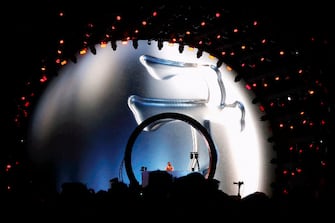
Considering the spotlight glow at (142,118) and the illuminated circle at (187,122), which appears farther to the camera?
the illuminated circle at (187,122)

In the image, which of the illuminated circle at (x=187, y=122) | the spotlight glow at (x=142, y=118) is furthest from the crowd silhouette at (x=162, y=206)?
the illuminated circle at (x=187, y=122)

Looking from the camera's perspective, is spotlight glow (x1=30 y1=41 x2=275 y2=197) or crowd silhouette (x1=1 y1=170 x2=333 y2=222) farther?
spotlight glow (x1=30 y1=41 x2=275 y2=197)

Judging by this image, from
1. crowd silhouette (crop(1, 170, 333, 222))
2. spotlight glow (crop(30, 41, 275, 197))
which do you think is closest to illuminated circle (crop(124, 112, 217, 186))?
spotlight glow (crop(30, 41, 275, 197))

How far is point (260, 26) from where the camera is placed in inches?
344

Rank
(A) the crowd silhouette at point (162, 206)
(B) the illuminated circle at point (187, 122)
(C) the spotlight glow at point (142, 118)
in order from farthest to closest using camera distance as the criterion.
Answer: (B) the illuminated circle at point (187, 122) → (C) the spotlight glow at point (142, 118) → (A) the crowd silhouette at point (162, 206)

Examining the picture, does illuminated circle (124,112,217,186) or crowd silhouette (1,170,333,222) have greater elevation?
illuminated circle (124,112,217,186)

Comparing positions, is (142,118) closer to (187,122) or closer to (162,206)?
(187,122)

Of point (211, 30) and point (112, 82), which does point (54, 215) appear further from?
point (211, 30)

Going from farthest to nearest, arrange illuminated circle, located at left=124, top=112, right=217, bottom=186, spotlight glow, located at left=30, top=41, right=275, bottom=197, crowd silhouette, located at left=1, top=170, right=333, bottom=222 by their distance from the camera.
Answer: illuminated circle, located at left=124, top=112, right=217, bottom=186 < spotlight glow, located at left=30, top=41, right=275, bottom=197 < crowd silhouette, located at left=1, top=170, right=333, bottom=222

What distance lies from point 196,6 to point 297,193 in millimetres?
5437

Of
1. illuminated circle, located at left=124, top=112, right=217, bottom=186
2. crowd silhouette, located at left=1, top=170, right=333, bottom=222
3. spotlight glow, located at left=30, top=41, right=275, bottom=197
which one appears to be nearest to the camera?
crowd silhouette, located at left=1, top=170, right=333, bottom=222

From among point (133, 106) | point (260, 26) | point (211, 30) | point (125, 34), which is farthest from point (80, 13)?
point (260, 26)

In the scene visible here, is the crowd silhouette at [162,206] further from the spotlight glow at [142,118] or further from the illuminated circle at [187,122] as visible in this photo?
the illuminated circle at [187,122]

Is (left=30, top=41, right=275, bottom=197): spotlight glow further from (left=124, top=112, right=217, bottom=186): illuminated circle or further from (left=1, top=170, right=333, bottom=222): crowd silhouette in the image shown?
(left=1, top=170, right=333, bottom=222): crowd silhouette
